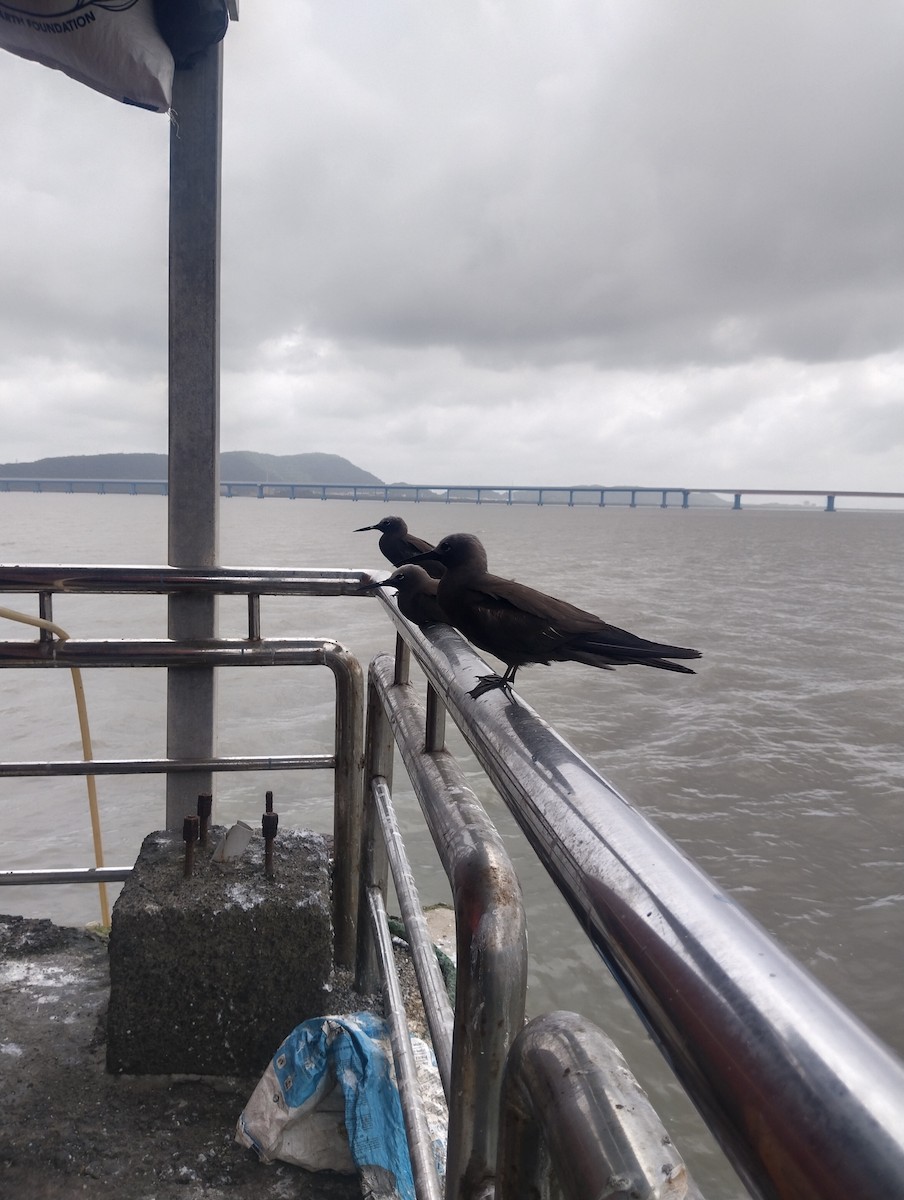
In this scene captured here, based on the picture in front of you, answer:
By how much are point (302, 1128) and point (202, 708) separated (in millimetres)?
1477

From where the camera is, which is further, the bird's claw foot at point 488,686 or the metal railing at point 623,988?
the bird's claw foot at point 488,686

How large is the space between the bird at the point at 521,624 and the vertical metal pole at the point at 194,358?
129 centimetres

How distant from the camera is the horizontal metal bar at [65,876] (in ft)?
7.48

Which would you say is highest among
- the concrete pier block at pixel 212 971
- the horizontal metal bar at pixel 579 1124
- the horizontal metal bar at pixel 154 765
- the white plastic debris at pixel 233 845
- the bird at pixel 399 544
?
the bird at pixel 399 544

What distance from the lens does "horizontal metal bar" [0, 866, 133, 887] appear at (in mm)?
2279

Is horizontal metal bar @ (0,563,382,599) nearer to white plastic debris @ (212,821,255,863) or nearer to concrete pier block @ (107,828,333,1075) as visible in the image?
white plastic debris @ (212,821,255,863)

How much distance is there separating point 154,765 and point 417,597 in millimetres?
1087

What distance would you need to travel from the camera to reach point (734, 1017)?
1.29 ft

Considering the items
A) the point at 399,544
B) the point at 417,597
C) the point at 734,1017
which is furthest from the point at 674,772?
the point at 734,1017

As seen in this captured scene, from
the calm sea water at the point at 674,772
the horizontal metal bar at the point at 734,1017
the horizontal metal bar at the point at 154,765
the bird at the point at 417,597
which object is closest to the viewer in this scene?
the horizontal metal bar at the point at 734,1017

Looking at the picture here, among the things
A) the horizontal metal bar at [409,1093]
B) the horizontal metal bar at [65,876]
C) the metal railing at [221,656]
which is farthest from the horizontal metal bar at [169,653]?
the horizontal metal bar at [409,1093]

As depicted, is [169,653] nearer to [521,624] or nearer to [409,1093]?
[521,624]

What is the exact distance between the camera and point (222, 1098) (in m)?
1.97

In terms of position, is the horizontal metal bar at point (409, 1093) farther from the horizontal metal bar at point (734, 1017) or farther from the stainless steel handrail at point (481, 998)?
the horizontal metal bar at point (734, 1017)
